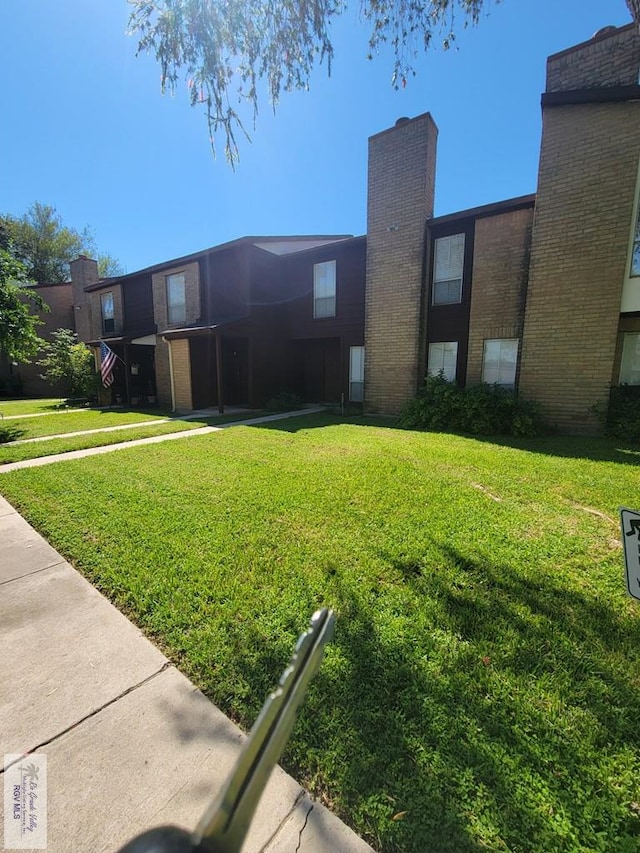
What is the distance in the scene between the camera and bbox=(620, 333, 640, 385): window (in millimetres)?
8766

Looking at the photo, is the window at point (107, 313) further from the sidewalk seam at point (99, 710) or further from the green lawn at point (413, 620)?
the sidewalk seam at point (99, 710)

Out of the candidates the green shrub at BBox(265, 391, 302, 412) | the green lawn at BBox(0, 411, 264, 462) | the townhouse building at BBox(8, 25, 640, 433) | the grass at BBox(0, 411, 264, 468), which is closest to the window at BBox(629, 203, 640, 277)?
the townhouse building at BBox(8, 25, 640, 433)

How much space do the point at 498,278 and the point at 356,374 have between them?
17.1 ft

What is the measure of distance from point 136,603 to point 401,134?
13.2 metres

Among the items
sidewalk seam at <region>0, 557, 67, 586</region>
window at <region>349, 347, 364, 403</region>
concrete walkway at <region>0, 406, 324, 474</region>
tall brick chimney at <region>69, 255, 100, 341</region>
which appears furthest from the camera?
tall brick chimney at <region>69, 255, 100, 341</region>

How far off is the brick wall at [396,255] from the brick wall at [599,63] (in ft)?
10.1

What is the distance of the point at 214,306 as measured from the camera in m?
14.3

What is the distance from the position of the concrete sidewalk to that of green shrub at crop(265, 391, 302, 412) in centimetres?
1122

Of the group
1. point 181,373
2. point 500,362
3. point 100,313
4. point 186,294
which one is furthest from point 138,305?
point 500,362

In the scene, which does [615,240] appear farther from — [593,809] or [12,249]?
[12,249]

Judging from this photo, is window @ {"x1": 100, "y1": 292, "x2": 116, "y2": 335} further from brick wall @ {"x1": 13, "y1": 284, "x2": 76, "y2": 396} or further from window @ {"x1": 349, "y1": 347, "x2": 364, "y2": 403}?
window @ {"x1": 349, "y1": 347, "x2": 364, "y2": 403}

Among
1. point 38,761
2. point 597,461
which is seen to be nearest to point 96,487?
point 38,761

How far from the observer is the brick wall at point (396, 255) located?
1101 centimetres

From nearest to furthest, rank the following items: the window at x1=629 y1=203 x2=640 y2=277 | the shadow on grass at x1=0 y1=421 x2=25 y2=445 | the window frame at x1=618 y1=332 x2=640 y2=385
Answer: the window at x1=629 y1=203 x2=640 y2=277 < the shadow on grass at x1=0 y1=421 x2=25 y2=445 < the window frame at x1=618 y1=332 x2=640 y2=385
